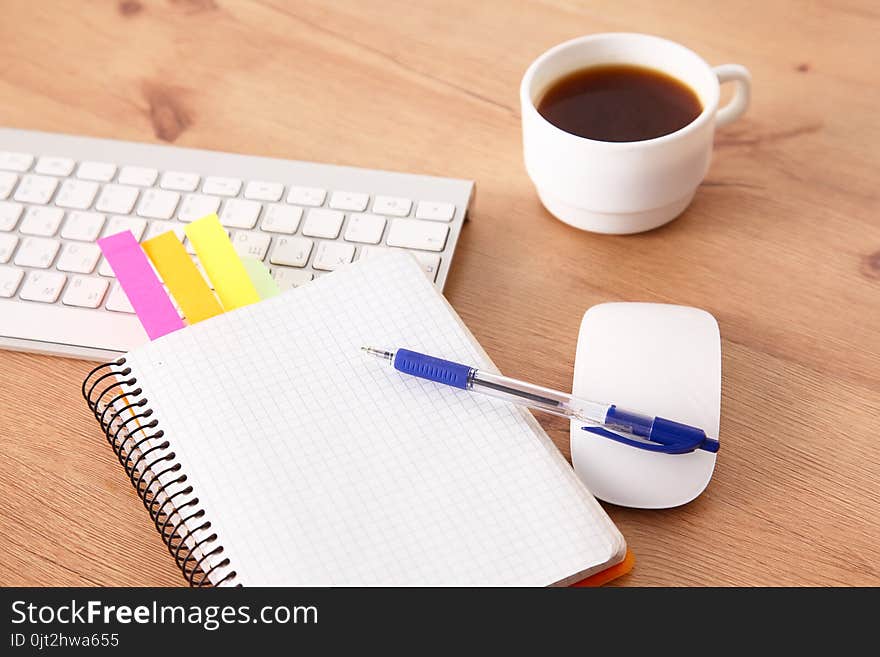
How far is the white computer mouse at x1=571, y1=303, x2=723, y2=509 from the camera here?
599 mm

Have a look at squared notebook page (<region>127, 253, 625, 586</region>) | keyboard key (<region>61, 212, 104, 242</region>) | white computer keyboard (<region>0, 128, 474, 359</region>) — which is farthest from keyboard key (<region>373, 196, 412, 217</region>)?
keyboard key (<region>61, 212, 104, 242</region>)

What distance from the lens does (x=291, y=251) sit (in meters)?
0.75

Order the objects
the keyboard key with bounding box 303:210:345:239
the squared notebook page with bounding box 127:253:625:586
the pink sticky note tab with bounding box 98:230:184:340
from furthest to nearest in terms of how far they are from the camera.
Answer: the keyboard key with bounding box 303:210:345:239
the pink sticky note tab with bounding box 98:230:184:340
the squared notebook page with bounding box 127:253:625:586

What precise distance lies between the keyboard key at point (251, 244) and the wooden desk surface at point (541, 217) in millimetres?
117

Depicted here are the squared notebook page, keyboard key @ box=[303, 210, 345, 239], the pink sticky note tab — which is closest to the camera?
the squared notebook page

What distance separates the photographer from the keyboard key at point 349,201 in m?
0.77

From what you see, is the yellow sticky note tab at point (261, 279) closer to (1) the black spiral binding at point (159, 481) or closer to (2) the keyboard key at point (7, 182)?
(1) the black spiral binding at point (159, 481)

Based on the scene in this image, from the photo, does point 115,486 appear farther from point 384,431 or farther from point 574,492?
point 574,492

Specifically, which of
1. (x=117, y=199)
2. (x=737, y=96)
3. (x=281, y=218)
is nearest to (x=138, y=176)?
(x=117, y=199)

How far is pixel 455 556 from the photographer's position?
0.55 m

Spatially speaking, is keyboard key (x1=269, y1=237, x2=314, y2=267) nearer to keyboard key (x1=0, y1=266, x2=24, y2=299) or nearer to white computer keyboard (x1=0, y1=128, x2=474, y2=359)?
white computer keyboard (x1=0, y1=128, x2=474, y2=359)

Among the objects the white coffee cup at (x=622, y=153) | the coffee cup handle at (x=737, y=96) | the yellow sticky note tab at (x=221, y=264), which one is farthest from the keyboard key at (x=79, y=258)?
the coffee cup handle at (x=737, y=96)

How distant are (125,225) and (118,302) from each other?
8cm

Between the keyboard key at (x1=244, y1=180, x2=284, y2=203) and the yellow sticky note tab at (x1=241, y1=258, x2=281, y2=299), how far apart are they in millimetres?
97
